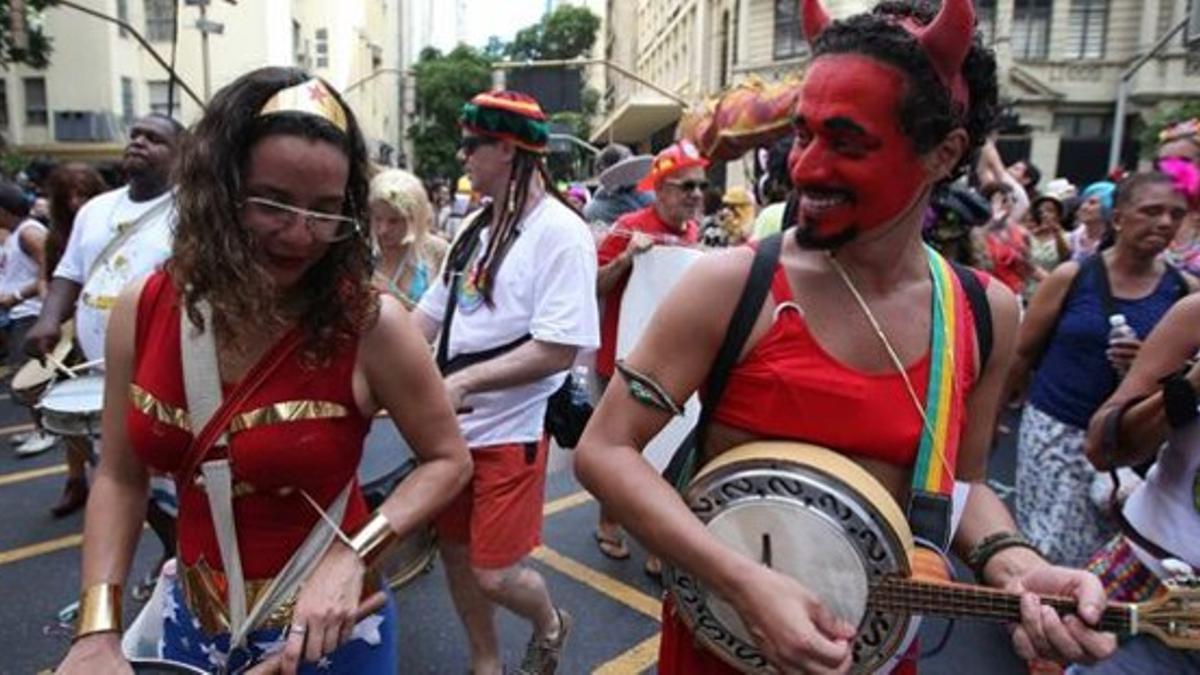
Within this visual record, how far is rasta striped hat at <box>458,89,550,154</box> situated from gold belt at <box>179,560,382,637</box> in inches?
71.3

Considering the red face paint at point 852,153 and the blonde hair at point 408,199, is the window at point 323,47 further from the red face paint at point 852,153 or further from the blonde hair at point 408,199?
the red face paint at point 852,153

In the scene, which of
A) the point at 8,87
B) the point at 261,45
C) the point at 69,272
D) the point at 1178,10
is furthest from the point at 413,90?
the point at 69,272

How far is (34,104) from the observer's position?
32188mm

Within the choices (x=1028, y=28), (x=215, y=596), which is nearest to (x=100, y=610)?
(x=215, y=596)

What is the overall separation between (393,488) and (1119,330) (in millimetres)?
2672

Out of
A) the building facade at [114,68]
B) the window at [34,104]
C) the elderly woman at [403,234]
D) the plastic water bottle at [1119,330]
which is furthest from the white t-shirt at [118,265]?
the window at [34,104]

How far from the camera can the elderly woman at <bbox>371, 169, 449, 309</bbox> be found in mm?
4629

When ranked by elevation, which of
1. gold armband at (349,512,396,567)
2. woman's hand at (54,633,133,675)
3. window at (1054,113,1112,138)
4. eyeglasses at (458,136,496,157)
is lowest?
woman's hand at (54,633,133,675)

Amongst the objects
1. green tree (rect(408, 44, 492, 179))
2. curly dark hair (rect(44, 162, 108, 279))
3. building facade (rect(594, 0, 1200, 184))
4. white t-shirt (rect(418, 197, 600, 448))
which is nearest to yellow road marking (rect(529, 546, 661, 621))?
white t-shirt (rect(418, 197, 600, 448))

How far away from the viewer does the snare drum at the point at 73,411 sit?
333 cm

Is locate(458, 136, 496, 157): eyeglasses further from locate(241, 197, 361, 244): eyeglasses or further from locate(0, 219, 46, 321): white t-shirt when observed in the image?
locate(0, 219, 46, 321): white t-shirt

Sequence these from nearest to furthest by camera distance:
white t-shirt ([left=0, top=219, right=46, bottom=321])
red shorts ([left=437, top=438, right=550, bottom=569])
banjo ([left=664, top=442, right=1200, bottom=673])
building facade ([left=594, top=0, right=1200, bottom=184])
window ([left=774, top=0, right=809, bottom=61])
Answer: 1. banjo ([left=664, top=442, right=1200, bottom=673])
2. red shorts ([left=437, top=438, right=550, bottom=569])
3. white t-shirt ([left=0, top=219, right=46, bottom=321])
4. building facade ([left=594, top=0, right=1200, bottom=184])
5. window ([left=774, top=0, right=809, bottom=61])

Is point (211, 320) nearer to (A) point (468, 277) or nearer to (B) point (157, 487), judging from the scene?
(A) point (468, 277)

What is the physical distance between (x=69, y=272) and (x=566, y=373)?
8.68ft
